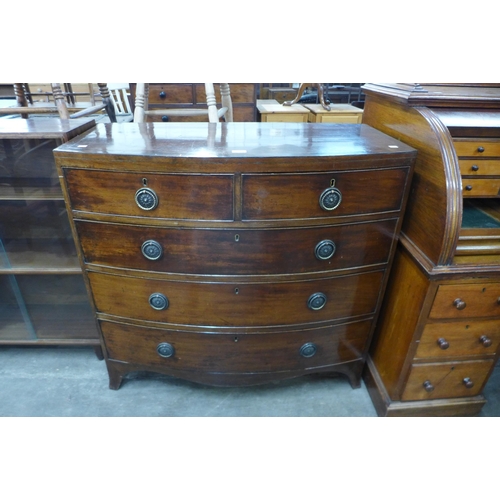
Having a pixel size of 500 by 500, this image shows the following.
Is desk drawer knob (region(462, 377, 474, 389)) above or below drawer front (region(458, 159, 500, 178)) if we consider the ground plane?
below

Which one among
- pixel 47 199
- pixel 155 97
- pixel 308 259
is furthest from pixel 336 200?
pixel 155 97

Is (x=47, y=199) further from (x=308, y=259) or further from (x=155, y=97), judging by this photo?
(x=155, y=97)

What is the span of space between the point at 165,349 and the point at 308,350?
552 mm

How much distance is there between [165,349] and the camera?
135cm

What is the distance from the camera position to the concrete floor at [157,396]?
1.47 meters

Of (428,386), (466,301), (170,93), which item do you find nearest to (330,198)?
(466,301)

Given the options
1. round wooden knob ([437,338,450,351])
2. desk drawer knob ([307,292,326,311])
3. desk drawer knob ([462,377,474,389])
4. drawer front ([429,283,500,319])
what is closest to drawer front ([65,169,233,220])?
desk drawer knob ([307,292,326,311])

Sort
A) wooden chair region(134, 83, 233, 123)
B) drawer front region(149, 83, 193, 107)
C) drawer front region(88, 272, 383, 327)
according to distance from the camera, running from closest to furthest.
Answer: drawer front region(88, 272, 383, 327) < wooden chair region(134, 83, 233, 123) < drawer front region(149, 83, 193, 107)

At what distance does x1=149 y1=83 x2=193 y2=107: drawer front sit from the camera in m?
2.81

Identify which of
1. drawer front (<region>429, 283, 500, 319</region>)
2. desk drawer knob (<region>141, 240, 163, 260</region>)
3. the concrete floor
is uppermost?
desk drawer knob (<region>141, 240, 163, 260</region>)

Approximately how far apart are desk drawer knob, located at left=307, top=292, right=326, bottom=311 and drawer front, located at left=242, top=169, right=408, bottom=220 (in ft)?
1.02

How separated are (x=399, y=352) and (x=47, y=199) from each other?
1.55 metres

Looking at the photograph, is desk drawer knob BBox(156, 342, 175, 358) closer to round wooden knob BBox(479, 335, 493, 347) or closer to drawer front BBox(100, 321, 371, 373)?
drawer front BBox(100, 321, 371, 373)
